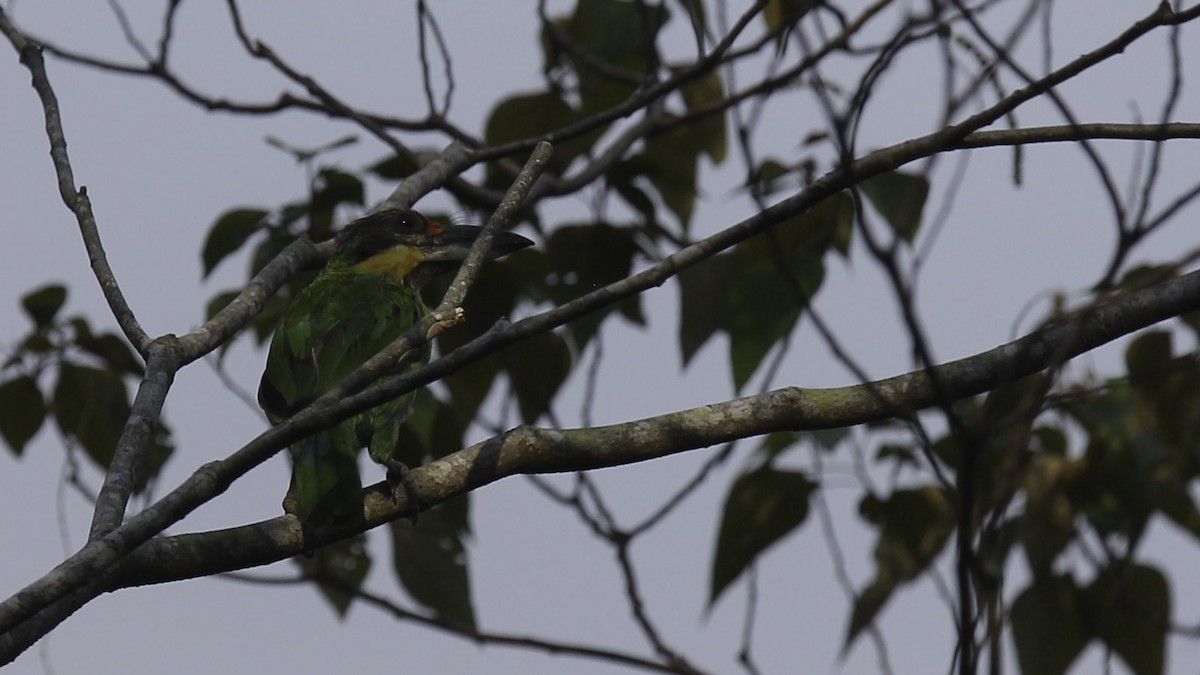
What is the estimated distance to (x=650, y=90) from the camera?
406cm

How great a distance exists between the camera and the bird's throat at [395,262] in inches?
184

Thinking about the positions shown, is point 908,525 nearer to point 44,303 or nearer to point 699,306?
point 699,306

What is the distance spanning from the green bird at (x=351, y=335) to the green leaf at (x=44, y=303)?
0.62m

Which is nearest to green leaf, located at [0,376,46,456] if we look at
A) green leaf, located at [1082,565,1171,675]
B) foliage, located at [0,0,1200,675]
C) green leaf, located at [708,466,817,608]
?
foliage, located at [0,0,1200,675]

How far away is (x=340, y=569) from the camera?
3812mm

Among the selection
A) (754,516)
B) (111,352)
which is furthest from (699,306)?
(111,352)

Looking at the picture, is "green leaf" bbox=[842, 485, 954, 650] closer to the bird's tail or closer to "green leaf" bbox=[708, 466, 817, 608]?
"green leaf" bbox=[708, 466, 817, 608]

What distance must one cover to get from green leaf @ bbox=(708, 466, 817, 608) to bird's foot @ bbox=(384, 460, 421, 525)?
0.85m

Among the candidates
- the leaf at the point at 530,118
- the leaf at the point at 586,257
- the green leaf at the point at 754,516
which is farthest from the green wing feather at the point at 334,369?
the green leaf at the point at 754,516

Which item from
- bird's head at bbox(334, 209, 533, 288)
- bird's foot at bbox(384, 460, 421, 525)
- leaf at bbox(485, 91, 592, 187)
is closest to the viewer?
bird's foot at bbox(384, 460, 421, 525)

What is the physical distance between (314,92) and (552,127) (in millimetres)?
663

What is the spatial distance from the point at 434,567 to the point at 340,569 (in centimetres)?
39

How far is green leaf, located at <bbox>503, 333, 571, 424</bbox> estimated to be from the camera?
371cm

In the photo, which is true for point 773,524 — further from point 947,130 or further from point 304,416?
point 304,416
